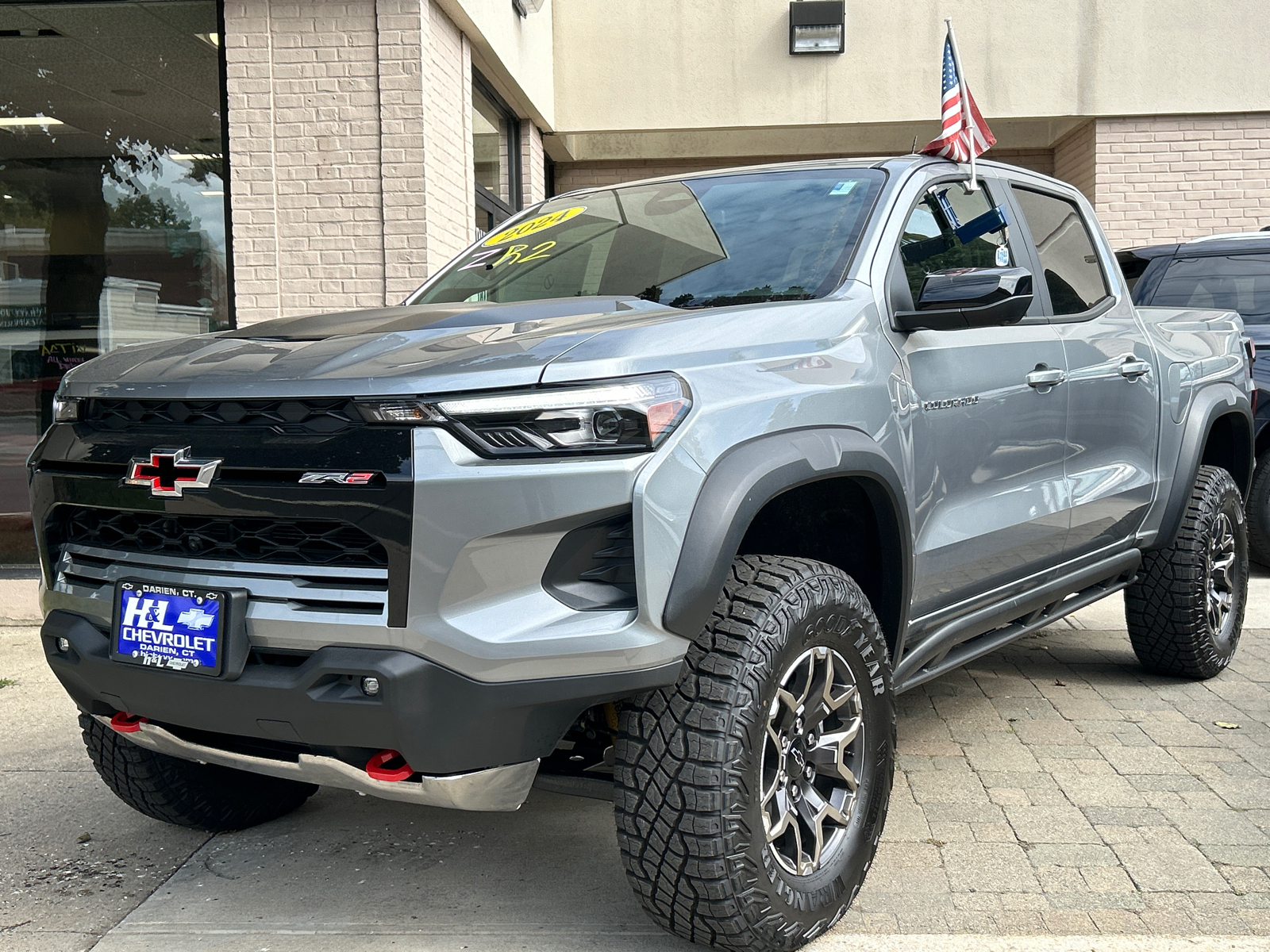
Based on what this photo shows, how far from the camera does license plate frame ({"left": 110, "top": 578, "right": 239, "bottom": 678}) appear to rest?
2.34 meters

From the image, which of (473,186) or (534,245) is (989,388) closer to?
(534,245)

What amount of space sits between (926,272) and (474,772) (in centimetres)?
192

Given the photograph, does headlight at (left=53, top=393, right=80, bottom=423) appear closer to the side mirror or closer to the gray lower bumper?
the gray lower bumper

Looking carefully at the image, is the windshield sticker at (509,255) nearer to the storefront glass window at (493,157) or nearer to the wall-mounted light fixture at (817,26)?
the storefront glass window at (493,157)

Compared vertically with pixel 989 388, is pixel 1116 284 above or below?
above

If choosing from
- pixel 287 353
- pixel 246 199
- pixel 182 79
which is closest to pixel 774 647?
pixel 287 353

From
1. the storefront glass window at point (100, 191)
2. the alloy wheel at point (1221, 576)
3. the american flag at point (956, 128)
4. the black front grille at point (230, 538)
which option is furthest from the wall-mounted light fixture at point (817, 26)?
the black front grille at point (230, 538)

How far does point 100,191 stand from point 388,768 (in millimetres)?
7117

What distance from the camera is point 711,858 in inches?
93.4

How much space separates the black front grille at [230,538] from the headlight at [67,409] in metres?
0.20

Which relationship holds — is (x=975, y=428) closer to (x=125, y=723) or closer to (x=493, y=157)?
(x=125, y=723)

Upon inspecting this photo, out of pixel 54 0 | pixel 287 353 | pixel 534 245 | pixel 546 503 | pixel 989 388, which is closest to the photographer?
pixel 546 503

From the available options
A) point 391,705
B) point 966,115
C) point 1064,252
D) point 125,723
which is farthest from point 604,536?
point 1064,252

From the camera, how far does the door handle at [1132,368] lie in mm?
4129
